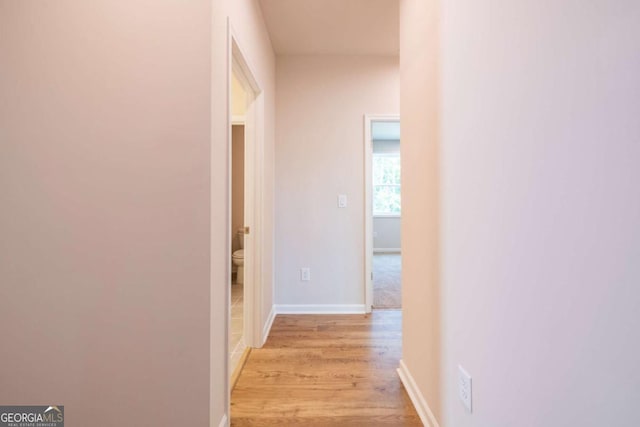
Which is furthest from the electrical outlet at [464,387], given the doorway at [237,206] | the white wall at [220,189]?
the doorway at [237,206]

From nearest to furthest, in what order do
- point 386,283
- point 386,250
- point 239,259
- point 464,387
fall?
point 464,387 < point 239,259 < point 386,283 < point 386,250

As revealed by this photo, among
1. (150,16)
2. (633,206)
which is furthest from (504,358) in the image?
(150,16)

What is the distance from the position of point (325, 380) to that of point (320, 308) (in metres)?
1.15

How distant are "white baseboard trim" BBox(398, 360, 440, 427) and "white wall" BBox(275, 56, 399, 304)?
120cm

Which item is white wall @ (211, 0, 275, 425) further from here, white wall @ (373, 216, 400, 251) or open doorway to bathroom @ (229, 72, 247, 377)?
white wall @ (373, 216, 400, 251)

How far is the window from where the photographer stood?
696cm

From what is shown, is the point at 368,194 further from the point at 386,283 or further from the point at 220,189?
the point at 220,189

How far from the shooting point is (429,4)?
1.42m

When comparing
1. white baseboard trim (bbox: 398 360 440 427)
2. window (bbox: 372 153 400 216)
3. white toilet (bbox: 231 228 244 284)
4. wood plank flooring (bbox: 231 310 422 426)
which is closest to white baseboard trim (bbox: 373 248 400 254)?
window (bbox: 372 153 400 216)

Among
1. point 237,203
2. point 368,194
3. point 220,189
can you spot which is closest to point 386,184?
point 237,203

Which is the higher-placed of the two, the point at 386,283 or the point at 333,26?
the point at 333,26

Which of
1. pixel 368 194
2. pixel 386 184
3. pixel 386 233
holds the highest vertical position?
pixel 386 184

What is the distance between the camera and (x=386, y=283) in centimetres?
412

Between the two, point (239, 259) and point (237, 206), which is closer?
point (239, 259)
